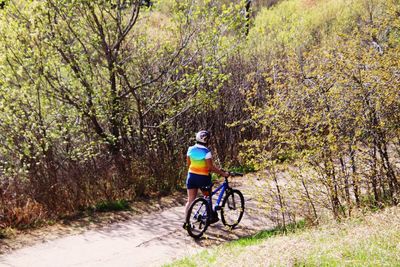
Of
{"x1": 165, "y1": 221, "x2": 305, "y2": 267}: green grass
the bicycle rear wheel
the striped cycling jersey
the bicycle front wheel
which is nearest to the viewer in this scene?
{"x1": 165, "y1": 221, "x2": 305, "y2": 267}: green grass

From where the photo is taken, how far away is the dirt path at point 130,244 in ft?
23.5

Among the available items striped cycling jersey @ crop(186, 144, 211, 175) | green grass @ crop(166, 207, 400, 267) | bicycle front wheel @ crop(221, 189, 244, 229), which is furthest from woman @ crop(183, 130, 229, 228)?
A: green grass @ crop(166, 207, 400, 267)

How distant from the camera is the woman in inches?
305

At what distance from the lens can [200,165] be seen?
7.84m

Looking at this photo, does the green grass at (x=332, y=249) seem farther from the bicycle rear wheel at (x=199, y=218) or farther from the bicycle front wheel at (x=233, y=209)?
the bicycle front wheel at (x=233, y=209)

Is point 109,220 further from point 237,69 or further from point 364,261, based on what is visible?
point 237,69

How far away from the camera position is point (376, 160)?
7.89m

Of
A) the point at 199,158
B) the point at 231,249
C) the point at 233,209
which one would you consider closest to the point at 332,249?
the point at 231,249

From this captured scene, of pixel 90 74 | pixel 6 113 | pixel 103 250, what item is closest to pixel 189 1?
pixel 90 74

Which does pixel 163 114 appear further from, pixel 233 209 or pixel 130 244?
pixel 130 244

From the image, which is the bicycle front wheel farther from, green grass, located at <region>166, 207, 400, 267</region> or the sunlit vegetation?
green grass, located at <region>166, 207, 400, 267</region>

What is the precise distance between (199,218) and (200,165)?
1.00 m

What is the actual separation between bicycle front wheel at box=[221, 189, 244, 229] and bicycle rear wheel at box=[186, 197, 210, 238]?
0.46 meters

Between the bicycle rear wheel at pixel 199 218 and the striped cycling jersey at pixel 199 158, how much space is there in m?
0.53
